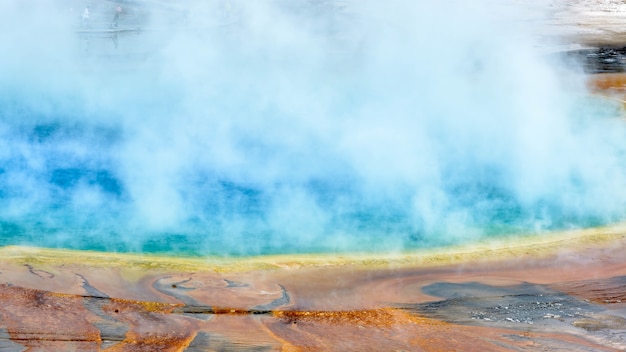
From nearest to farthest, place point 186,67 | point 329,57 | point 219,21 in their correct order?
point 186,67 < point 329,57 < point 219,21

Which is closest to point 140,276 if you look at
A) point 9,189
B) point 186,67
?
point 9,189

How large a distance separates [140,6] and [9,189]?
7124 mm

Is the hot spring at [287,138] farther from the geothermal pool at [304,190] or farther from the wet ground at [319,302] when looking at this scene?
the wet ground at [319,302]

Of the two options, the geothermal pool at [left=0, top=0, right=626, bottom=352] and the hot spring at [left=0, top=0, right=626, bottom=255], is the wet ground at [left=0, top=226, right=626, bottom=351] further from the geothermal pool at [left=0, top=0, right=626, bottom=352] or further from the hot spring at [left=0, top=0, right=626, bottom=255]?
the hot spring at [left=0, top=0, right=626, bottom=255]

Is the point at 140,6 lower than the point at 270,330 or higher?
higher

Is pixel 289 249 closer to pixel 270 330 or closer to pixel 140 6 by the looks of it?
pixel 270 330

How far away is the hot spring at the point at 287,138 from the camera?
5.52m

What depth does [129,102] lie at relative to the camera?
25.6 ft

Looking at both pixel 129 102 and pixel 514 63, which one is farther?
pixel 514 63

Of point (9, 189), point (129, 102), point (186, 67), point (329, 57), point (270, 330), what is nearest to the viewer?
point (270, 330)

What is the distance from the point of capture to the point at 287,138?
706 centimetres

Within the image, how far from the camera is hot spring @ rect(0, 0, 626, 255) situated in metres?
5.52

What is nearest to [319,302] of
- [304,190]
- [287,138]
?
[304,190]

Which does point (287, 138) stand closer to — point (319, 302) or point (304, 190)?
point (304, 190)
